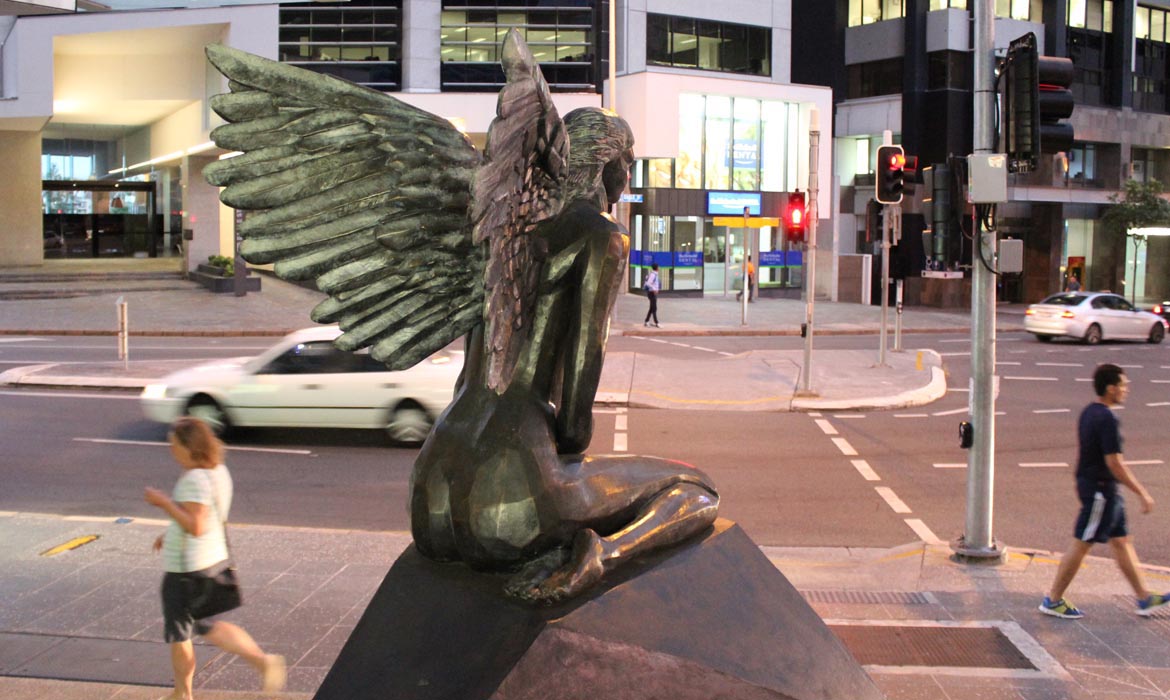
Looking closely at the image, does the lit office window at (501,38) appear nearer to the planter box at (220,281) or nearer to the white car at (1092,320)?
the planter box at (220,281)

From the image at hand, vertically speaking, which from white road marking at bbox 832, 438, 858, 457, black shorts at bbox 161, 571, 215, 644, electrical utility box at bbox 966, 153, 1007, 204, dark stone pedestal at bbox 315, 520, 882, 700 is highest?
electrical utility box at bbox 966, 153, 1007, 204

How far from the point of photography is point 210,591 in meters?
5.95

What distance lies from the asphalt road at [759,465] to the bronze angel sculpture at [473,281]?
600 centimetres

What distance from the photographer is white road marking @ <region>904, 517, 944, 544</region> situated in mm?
9977

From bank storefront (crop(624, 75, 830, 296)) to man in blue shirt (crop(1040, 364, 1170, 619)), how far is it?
3288 centimetres

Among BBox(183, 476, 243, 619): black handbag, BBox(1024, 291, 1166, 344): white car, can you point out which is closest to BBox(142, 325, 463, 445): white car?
BBox(183, 476, 243, 619): black handbag

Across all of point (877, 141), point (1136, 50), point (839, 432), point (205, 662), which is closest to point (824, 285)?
point (877, 141)

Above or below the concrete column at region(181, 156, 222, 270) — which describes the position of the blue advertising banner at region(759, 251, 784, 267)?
below

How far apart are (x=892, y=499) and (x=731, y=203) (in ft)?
105

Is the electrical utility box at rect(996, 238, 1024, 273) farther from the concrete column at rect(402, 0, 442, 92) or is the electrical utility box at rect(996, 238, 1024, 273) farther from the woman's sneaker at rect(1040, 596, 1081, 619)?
the concrete column at rect(402, 0, 442, 92)

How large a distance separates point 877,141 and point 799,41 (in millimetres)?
6500

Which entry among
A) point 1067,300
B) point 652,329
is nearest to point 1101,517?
point 652,329

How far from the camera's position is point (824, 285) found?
1812 inches

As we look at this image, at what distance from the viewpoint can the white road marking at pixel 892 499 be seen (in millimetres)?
11164
